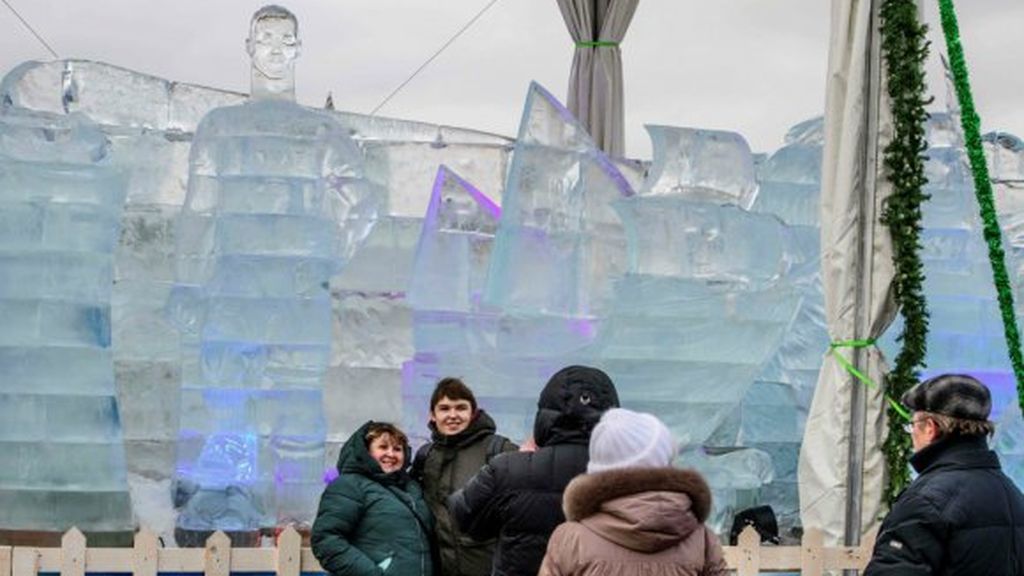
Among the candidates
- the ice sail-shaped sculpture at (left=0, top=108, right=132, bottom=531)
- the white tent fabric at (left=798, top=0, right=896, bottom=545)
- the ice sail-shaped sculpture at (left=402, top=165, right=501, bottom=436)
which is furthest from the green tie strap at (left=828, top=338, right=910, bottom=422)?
the ice sail-shaped sculpture at (left=0, top=108, right=132, bottom=531)

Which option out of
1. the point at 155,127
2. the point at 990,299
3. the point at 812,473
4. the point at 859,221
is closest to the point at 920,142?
the point at 859,221

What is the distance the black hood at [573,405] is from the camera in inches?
185

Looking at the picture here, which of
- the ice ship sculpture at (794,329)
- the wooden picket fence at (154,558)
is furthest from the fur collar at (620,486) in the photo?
the ice ship sculpture at (794,329)

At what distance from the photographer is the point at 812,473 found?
22.3ft

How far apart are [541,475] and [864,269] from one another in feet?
7.55

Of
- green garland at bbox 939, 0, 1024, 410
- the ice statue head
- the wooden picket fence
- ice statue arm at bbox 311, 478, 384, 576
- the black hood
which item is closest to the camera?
the black hood

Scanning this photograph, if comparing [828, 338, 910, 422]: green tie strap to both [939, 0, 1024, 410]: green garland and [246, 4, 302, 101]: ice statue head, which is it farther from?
[246, 4, 302, 101]: ice statue head

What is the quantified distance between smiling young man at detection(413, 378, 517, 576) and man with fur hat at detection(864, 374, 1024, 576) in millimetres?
1547

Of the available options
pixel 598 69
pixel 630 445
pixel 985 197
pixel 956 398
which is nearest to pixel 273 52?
pixel 598 69

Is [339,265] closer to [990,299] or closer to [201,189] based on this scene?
[201,189]

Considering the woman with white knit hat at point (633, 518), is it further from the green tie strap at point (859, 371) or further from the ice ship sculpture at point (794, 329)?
the ice ship sculpture at point (794, 329)

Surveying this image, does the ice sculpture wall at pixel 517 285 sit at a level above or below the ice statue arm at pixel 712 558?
above

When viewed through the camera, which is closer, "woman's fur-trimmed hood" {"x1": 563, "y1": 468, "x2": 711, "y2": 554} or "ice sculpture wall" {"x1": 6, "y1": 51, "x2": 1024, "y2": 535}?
"woman's fur-trimmed hood" {"x1": 563, "y1": 468, "x2": 711, "y2": 554}

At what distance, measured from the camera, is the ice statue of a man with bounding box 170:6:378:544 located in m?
7.84
